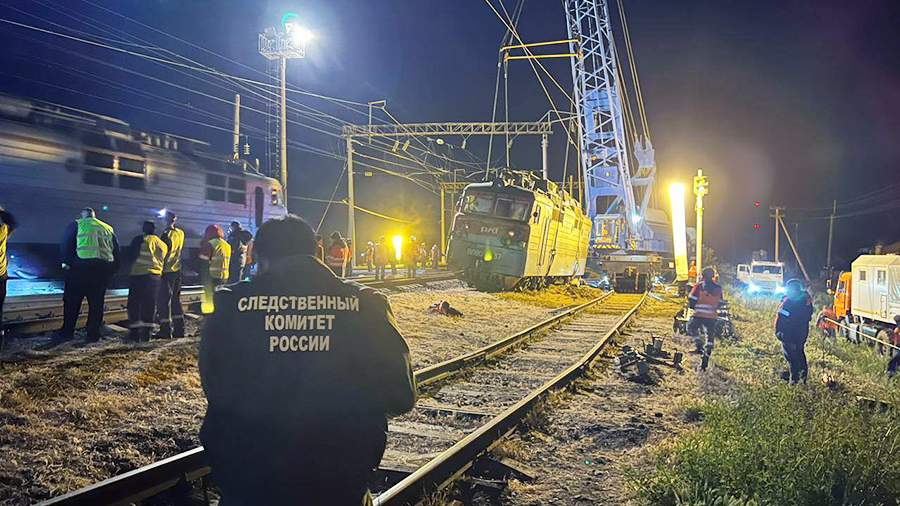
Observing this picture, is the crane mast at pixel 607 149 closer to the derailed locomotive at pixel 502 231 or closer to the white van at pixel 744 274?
the white van at pixel 744 274

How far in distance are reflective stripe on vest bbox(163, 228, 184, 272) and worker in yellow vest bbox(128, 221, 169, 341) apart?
0.17 metres

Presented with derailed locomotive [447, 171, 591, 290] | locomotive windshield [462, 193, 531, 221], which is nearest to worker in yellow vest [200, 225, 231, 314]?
derailed locomotive [447, 171, 591, 290]

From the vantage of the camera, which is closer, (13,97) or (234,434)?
(234,434)

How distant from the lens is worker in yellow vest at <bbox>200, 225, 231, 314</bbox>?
31.2 ft

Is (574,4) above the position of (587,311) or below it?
above

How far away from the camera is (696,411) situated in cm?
666

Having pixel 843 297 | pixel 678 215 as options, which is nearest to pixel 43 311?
pixel 678 215

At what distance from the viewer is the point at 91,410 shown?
5551 mm

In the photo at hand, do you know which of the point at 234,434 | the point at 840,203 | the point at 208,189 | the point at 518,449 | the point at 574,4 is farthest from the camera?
the point at 840,203

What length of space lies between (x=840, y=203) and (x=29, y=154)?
64.8m

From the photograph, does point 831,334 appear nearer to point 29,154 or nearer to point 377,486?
point 377,486

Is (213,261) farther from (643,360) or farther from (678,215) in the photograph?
(678,215)

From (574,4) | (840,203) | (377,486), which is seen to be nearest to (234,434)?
(377,486)

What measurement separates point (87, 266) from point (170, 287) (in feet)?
4.25
